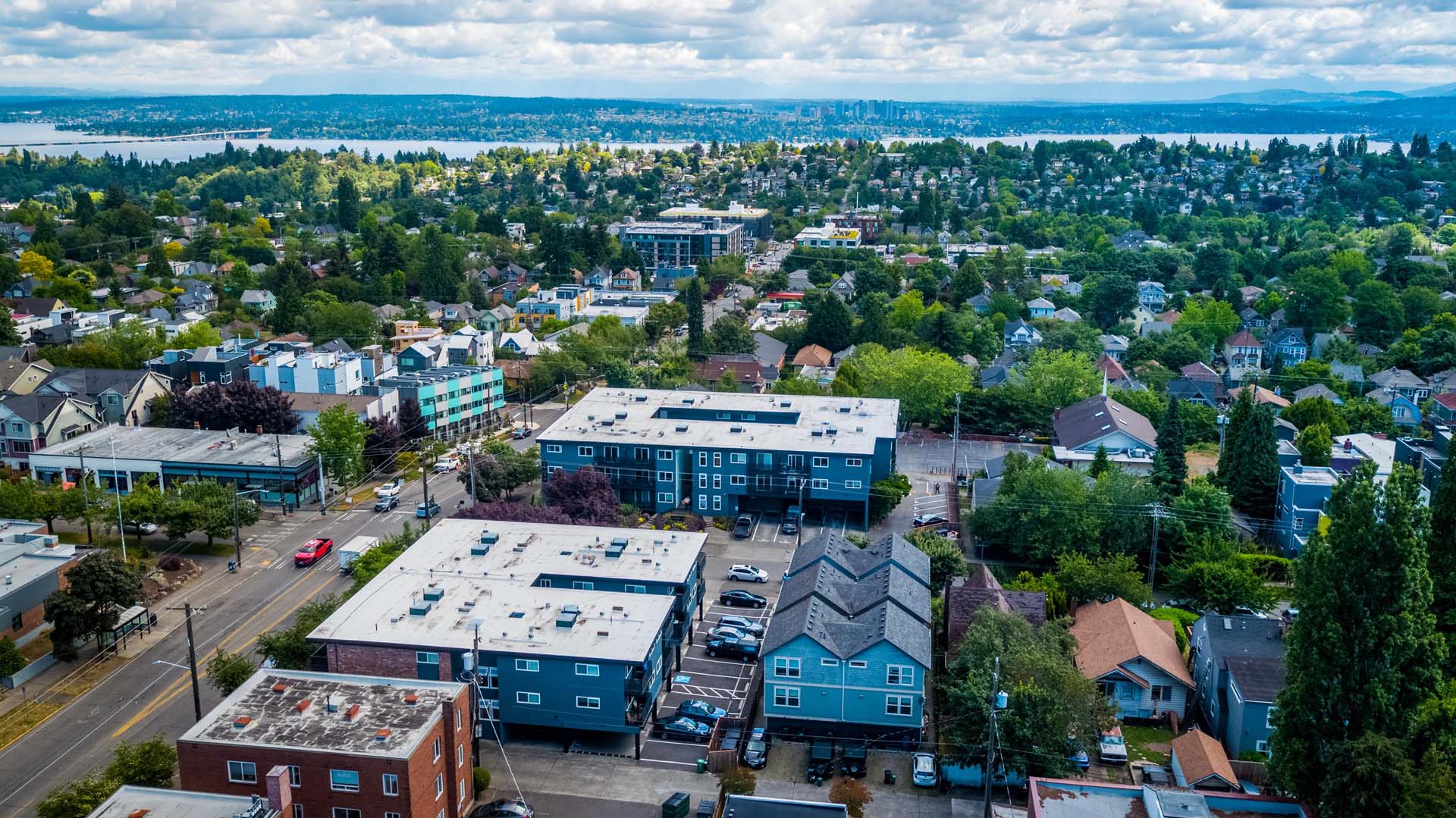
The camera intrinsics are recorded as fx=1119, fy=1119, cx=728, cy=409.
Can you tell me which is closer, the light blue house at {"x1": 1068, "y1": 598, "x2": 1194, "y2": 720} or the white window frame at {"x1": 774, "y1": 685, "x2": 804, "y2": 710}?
the white window frame at {"x1": 774, "y1": 685, "x2": 804, "y2": 710}

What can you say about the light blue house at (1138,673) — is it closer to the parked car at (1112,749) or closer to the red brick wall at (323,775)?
the parked car at (1112,749)

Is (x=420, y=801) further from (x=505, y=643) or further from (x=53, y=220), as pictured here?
(x=53, y=220)

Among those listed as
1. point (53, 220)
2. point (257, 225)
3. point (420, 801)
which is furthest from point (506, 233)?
point (420, 801)

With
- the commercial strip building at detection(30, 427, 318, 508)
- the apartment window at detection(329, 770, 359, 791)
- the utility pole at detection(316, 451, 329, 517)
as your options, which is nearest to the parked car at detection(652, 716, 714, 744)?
the apartment window at detection(329, 770, 359, 791)

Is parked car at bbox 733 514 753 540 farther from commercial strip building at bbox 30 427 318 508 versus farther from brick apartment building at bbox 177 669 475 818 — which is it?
brick apartment building at bbox 177 669 475 818

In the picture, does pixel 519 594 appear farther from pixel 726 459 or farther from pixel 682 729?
pixel 726 459

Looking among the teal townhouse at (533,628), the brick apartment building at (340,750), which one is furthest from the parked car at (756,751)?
the brick apartment building at (340,750)

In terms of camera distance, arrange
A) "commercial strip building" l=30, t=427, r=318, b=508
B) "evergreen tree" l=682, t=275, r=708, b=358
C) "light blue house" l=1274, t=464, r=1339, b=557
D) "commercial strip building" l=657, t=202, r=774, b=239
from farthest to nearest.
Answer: "commercial strip building" l=657, t=202, r=774, b=239 → "evergreen tree" l=682, t=275, r=708, b=358 → "commercial strip building" l=30, t=427, r=318, b=508 → "light blue house" l=1274, t=464, r=1339, b=557

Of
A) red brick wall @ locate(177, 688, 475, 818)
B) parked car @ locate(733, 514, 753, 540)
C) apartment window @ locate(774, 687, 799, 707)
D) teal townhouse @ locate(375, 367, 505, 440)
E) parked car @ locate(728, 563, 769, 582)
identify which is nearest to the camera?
red brick wall @ locate(177, 688, 475, 818)
